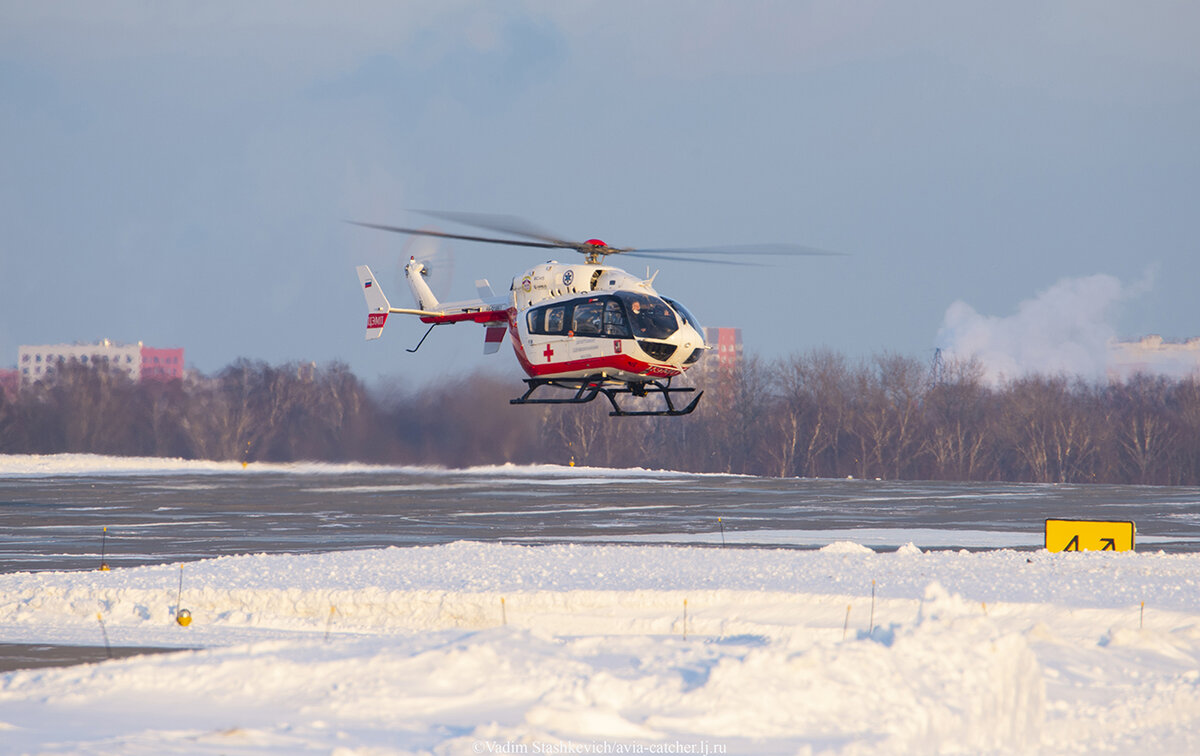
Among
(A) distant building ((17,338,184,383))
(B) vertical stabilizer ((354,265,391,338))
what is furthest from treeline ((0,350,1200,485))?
(A) distant building ((17,338,184,383))

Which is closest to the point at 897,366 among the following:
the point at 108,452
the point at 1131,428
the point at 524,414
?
the point at 1131,428

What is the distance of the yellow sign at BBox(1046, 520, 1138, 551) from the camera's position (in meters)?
21.3

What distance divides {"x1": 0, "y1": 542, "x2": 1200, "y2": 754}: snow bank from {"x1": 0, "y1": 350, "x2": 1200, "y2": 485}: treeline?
42794mm

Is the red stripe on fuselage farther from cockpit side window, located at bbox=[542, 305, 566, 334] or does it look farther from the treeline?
the treeline

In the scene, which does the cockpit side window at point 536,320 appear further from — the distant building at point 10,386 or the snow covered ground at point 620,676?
the distant building at point 10,386

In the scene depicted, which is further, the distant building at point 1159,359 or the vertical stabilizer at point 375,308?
the distant building at point 1159,359

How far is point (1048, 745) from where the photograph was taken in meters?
9.36

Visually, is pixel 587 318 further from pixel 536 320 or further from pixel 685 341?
pixel 685 341

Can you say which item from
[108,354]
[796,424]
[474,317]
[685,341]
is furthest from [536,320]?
[108,354]

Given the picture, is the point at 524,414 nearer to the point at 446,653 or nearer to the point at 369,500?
the point at 369,500

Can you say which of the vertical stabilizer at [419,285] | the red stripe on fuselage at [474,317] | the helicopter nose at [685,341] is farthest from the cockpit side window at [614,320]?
the vertical stabilizer at [419,285]

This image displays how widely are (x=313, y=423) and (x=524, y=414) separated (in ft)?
32.6

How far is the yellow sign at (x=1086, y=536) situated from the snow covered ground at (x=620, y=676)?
4.77m

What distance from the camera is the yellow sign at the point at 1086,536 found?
2128 cm
